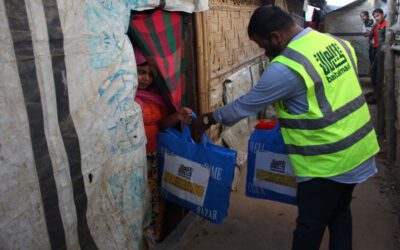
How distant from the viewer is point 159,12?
8.55ft

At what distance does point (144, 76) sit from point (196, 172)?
0.86m

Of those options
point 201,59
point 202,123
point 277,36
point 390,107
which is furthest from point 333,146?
point 390,107

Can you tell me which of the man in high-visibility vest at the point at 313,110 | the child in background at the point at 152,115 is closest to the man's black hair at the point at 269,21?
the man in high-visibility vest at the point at 313,110

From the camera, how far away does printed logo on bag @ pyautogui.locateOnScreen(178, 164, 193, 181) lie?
252 cm

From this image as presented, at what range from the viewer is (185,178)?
2.56 m

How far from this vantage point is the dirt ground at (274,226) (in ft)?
10.7

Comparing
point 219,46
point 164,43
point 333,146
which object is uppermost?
point 164,43

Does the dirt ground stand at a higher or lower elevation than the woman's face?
lower

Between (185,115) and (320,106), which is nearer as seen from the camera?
(320,106)

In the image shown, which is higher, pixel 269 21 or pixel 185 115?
pixel 269 21

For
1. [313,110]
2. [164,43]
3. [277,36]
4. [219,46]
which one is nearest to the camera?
[313,110]

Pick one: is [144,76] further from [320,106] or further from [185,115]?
[320,106]

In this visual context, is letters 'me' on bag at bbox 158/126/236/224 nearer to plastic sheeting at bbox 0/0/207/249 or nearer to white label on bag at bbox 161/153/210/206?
white label on bag at bbox 161/153/210/206

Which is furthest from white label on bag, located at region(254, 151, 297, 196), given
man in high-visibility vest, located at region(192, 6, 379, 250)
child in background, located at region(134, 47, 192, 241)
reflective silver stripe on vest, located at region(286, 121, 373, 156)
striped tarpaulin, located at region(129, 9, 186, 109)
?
striped tarpaulin, located at region(129, 9, 186, 109)
